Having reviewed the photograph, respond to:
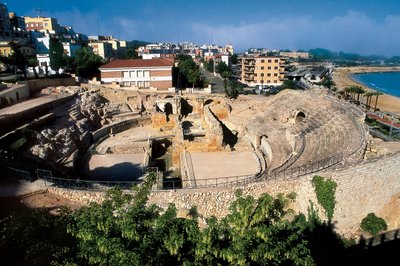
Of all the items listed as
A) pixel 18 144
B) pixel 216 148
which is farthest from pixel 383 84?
pixel 18 144

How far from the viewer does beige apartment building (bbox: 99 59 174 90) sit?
52.0 meters

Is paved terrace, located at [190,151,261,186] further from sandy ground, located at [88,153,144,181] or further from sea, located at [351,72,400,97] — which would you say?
sea, located at [351,72,400,97]

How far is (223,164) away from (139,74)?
3101 cm

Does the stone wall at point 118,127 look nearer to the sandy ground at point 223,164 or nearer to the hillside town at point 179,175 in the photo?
the hillside town at point 179,175

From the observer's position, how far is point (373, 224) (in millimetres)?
17703

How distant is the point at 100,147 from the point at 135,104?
48.6 ft

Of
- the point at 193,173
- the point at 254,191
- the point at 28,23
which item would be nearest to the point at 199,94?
the point at 193,173

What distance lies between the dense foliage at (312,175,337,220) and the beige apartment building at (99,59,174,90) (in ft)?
127

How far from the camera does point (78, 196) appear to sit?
1652 centimetres

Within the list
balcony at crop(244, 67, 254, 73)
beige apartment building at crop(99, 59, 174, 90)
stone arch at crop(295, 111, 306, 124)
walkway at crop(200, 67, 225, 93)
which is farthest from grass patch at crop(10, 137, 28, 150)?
balcony at crop(244, 67, 254, 73)

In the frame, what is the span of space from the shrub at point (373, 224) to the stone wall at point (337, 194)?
27 cm

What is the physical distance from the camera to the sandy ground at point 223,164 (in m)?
23.8

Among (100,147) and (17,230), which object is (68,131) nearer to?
(100,147)

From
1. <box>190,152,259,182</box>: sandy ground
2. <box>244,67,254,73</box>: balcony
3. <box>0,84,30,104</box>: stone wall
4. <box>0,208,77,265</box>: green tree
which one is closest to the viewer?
<box>0,208,77,265</box>: green tree
